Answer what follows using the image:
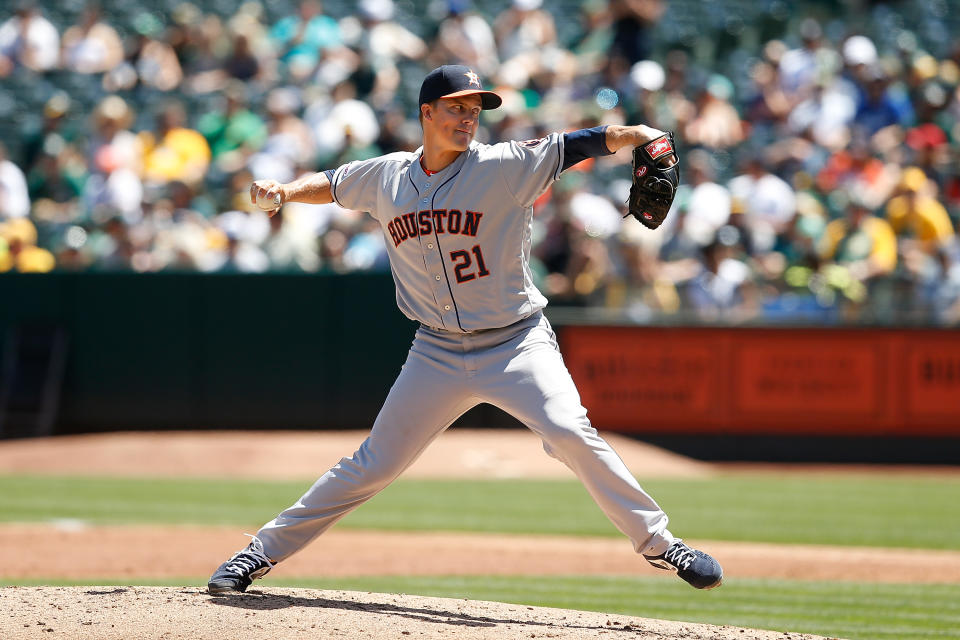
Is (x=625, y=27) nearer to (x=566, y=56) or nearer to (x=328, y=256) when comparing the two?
(x=566, y=56)

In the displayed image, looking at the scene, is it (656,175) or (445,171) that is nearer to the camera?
(656,175)

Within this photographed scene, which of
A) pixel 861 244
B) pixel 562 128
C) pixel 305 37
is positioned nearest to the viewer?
pixel 861 244

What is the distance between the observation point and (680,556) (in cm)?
479

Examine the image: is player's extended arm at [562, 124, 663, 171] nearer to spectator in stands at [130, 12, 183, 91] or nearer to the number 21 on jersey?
the number 21 on jersey

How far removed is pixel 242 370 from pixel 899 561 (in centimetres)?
729

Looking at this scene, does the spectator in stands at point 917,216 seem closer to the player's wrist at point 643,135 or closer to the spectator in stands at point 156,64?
→ the spectator in stands at point 156,64

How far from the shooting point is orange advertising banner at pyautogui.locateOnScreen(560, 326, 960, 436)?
1336 centimetres

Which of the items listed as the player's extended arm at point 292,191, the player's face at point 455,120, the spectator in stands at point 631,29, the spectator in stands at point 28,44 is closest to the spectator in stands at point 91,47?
the spectator in stands at point 28,44

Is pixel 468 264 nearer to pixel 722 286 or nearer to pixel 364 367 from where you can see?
pixel 722 286

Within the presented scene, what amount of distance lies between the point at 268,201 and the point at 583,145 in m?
1.23

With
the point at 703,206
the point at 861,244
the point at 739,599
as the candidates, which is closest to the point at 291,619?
the point at 739,599

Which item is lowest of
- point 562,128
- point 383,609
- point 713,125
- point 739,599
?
point 739,599

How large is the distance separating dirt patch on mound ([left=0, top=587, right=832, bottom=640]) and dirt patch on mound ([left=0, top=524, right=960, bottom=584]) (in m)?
2.25

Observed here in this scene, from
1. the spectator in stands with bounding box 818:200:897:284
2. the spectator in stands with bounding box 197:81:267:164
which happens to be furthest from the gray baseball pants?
the spectator in stands with bounding box 197:81:267:164
